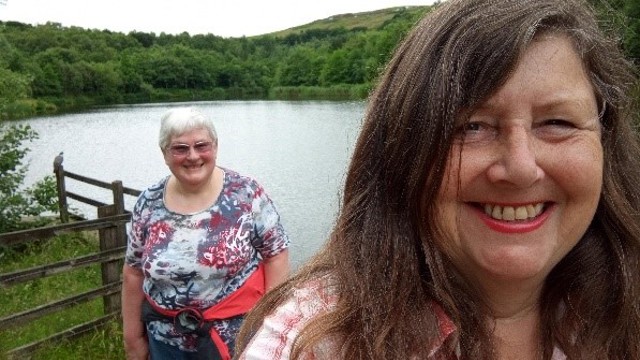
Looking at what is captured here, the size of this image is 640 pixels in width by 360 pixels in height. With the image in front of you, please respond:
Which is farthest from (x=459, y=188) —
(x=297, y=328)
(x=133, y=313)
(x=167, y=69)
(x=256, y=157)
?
(x=167, y=69)

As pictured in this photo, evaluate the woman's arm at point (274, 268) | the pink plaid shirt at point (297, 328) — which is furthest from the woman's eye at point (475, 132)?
the woman's arm at point (274, 268)

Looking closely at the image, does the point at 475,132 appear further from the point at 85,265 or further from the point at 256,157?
the point at 256,157

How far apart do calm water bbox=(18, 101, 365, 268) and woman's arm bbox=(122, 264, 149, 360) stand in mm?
5456

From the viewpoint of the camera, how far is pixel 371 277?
3.57 ft

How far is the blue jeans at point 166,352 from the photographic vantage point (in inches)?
114

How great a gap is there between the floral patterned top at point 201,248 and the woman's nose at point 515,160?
1.94 meters

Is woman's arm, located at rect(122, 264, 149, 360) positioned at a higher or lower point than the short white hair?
lower

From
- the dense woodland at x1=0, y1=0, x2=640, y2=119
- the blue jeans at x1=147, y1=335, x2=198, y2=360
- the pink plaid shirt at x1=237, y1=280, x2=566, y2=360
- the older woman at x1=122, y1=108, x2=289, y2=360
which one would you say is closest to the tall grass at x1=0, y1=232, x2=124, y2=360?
the blue jeans at x1=147, y1=335, x2=198, y2=360

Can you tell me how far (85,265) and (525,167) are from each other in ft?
17.3

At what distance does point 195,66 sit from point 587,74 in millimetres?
82117

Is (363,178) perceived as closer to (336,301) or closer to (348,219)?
(348,219)

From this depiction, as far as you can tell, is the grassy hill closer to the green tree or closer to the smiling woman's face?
the green tree

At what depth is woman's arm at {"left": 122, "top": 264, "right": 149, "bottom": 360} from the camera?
9.81ft

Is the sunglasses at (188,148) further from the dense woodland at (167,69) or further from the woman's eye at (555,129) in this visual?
the dense woodland at (167,69)
